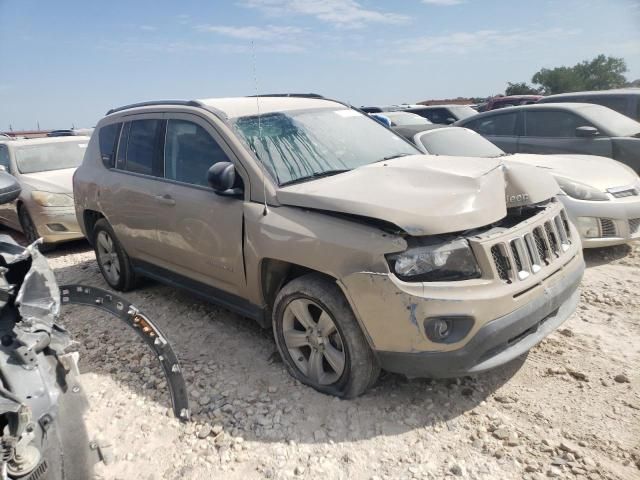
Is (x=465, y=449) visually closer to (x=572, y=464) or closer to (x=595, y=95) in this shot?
(x=572, y=464)

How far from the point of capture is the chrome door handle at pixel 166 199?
3768mm

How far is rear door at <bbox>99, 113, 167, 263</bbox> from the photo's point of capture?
4.05 meters

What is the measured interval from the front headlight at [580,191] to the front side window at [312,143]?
6.45ft

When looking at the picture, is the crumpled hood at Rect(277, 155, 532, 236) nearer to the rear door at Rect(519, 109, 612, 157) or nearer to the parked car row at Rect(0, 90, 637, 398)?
the parked car row at Rect(0, 90, 637, 398)

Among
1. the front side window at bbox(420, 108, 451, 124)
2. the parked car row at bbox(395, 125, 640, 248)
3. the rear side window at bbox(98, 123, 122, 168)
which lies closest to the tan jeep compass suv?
the rear side window at bbox(98, 123, 122, 168)

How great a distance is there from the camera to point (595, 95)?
8.54 meters

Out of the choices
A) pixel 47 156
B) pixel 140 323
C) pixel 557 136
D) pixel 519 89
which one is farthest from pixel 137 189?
pixel 519 89

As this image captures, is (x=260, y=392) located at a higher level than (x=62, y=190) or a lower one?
lower

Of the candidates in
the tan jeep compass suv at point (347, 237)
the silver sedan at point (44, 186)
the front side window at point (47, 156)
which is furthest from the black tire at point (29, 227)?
the tan jeep compass suv at point (347, 237)

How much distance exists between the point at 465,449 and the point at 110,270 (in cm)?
397

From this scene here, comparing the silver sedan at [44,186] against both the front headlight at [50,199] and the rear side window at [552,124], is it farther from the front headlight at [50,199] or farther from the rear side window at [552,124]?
the rear side window at [552,124]

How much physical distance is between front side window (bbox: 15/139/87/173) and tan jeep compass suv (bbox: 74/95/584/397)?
165 inches


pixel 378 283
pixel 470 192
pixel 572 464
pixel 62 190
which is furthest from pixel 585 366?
pixel 62 190

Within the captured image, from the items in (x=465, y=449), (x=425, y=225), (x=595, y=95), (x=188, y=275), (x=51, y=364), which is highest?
(x=595, y=95)
